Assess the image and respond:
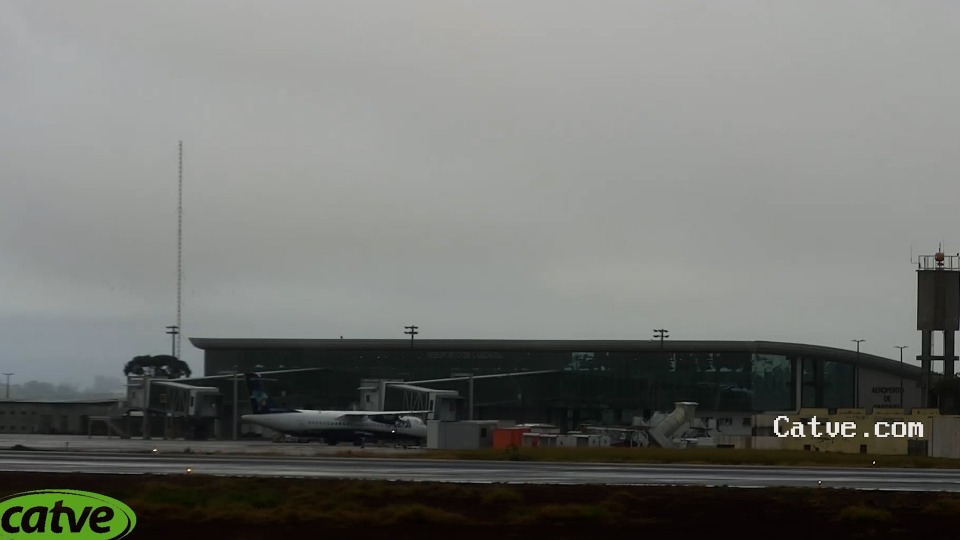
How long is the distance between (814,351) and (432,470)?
312 ft

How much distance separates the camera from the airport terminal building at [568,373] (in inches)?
5197

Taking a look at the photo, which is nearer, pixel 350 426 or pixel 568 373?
pixel 350 426

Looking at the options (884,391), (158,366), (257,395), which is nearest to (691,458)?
(257,395)

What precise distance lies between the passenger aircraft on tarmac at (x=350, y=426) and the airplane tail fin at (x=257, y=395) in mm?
4068

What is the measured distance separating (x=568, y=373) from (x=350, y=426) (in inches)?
1679

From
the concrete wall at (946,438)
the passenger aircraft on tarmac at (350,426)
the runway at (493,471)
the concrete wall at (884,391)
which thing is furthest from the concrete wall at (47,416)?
the concrete wall at (884,391)

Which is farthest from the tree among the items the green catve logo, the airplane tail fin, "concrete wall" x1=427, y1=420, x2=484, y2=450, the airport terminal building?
the green catve logo

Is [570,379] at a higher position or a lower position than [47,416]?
higher

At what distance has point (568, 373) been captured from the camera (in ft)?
440

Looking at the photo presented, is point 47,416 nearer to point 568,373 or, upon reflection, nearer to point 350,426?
point 350,426

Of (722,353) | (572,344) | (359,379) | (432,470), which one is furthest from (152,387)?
(432,470)

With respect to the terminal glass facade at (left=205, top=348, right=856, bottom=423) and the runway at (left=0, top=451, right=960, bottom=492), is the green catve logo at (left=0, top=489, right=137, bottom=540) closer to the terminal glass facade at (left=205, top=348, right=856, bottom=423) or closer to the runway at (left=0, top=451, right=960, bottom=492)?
the runway at (left=0, top=451, right=960, bottom=492)

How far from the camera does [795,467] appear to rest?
62312 mm

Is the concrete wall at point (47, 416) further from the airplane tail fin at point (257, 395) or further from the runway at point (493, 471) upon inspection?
the runway at point (493, 471)
